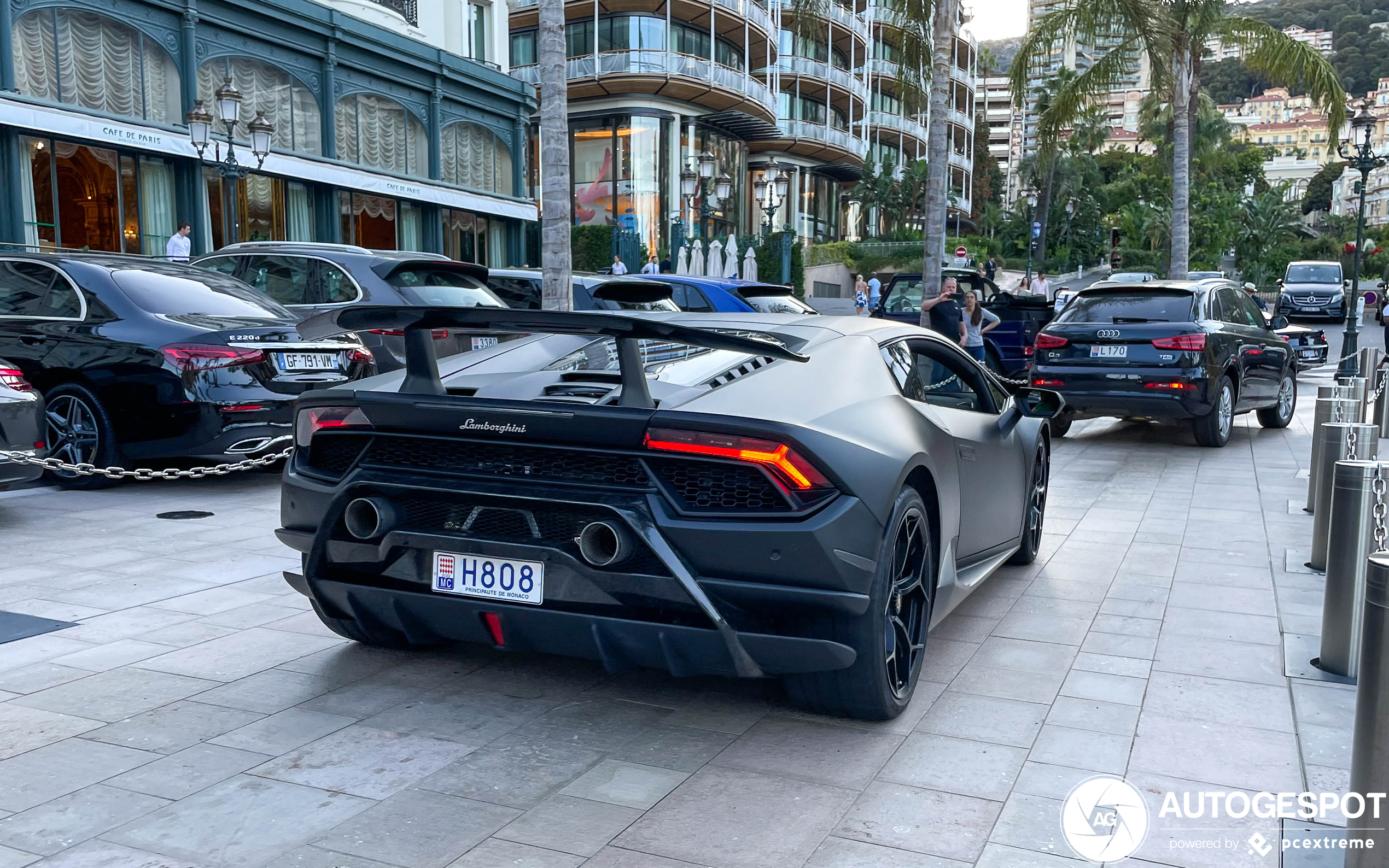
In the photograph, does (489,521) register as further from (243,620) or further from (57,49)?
(57,49)

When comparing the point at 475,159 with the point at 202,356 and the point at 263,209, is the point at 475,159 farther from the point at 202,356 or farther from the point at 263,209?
the point at 202,356

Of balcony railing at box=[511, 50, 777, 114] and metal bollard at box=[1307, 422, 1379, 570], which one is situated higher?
balcony railing at box=[511, 50, 777, 114]

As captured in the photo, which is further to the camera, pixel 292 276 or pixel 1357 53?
pixel 1357 53

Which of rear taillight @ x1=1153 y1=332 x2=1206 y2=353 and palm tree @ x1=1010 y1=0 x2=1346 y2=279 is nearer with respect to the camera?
rear taillight @ x1=1153 y1=332 x2=1206 y2=353

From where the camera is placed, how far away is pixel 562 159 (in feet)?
38.7

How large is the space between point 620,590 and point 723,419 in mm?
602

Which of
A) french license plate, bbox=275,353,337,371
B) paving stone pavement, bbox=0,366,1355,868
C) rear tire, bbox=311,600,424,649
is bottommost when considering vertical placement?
paving stone pavement, bbox=0,366,1355,868

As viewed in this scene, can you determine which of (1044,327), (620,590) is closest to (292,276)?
(1044,327)

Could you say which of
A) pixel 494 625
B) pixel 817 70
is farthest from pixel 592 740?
pixel 817 70

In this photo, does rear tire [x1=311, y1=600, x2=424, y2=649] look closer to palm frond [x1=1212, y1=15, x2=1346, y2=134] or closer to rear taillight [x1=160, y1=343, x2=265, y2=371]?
rear taillight [x1=160, y1=343, x2=265, y2=371]

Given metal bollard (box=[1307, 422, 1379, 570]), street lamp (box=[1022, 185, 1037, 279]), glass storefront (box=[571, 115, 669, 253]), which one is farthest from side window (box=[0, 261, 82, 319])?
street lamp (box=[1022, 185, 1037, 279])

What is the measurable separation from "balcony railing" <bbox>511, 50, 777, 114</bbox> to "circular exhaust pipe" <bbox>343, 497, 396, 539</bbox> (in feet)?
128

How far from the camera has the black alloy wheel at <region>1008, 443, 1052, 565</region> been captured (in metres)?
6.18

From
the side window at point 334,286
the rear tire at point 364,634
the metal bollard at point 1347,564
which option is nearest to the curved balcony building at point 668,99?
the side window at point 334,286
